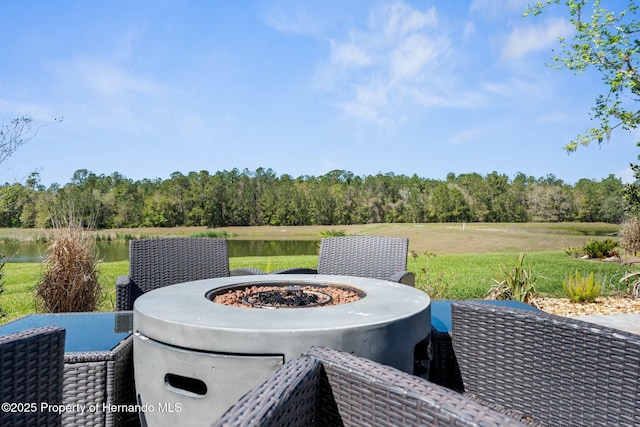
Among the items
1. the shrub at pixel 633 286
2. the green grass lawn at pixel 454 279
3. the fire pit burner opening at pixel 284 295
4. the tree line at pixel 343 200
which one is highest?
the tree line at pixel 343 200

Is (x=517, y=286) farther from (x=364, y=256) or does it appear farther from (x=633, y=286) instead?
(x=364, y=256)

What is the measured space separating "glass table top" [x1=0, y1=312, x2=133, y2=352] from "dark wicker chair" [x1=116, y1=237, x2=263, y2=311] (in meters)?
0.48

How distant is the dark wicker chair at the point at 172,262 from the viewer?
3070 millimetres

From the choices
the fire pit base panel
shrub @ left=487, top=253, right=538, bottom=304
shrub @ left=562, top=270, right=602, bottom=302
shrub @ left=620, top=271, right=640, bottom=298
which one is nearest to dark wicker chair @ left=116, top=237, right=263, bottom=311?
the fire pit base panel

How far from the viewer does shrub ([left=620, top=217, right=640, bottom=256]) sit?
10070 mm

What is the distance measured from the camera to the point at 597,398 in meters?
1.28

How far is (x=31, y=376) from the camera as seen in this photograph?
117cm

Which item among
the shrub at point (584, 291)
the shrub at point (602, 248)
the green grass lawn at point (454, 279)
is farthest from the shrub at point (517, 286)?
the shrub at point (602, 248)

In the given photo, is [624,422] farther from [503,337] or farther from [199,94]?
[199,94]

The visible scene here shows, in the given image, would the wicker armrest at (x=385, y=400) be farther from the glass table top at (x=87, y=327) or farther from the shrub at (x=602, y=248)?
the shrub at (x=602, y=248)

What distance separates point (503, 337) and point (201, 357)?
1.11 meters

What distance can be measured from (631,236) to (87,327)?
1217 cm

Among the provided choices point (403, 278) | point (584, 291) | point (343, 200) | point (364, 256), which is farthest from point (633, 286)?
point (343, 200)

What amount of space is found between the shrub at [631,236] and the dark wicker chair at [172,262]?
1087 centimetres
